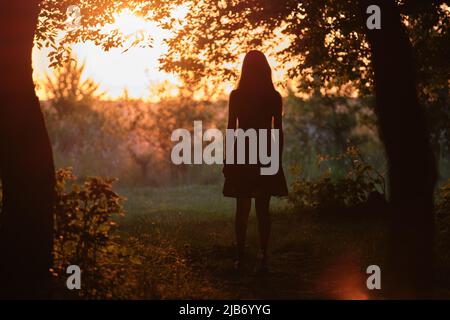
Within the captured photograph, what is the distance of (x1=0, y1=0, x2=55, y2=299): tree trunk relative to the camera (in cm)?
764

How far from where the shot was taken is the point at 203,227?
47.9ft

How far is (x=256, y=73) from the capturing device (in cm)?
891

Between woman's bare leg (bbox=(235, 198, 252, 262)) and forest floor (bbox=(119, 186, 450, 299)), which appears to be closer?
forest floor (bbox=(119, 186, 450, 299))

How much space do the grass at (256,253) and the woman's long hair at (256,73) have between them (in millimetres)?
2486

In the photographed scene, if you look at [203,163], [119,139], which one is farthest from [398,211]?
[119,139]

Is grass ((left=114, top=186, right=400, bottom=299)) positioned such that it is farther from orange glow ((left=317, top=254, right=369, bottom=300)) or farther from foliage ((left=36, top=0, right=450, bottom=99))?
foliage ((left=36, top=0, right=450, bottom=99))

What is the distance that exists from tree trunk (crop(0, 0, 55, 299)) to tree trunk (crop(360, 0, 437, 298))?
4008 millimetres

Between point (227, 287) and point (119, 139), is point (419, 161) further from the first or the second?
point (119, 139)

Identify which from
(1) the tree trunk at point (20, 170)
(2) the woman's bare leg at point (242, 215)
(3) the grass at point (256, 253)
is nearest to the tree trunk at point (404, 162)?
(3) the grass at point (256, 253)

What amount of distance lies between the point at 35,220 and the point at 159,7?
19.3 feet

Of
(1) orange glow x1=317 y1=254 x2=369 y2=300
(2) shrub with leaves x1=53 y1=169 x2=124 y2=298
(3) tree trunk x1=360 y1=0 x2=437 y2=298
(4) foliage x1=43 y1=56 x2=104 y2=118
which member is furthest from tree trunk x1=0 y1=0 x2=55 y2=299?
(4) foliage x1=43 y1=56 x2=104 y2=118

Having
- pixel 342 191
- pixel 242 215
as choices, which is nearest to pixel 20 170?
pixel 242 215

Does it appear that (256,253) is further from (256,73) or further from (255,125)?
(256,73)

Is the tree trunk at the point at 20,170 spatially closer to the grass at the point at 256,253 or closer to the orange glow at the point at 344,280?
the grass at the point at 256,253
